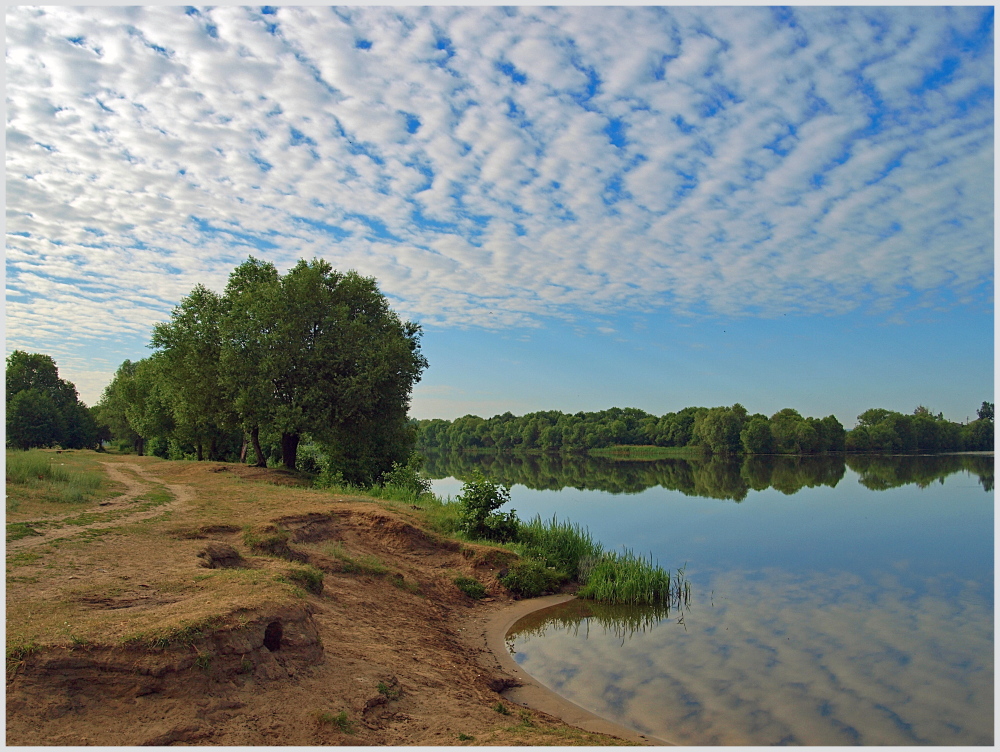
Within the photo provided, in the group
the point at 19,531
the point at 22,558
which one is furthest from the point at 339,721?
the point at 19,531

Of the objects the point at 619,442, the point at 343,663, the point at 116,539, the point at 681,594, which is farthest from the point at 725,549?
the point at 619,442

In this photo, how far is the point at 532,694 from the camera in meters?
9.62

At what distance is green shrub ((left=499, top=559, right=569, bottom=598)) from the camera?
15.1 m

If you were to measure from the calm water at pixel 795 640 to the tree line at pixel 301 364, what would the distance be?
11226 mm

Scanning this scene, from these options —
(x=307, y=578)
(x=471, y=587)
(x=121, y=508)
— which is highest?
(x=121, y=508)

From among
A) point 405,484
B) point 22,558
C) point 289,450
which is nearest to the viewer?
point 22,558

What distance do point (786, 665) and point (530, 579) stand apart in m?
6.11

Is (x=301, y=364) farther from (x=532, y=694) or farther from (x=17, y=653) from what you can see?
(x=17, y=653)

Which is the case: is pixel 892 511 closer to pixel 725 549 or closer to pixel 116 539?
pixel 725 549

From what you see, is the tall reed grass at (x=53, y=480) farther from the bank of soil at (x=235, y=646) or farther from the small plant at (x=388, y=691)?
the small plant at (x=388, y=691)

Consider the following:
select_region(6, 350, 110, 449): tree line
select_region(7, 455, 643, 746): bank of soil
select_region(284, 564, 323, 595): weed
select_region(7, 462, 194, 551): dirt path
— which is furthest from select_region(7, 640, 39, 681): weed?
select_region(6, 350, 110, 449): tree line

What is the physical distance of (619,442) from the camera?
122m

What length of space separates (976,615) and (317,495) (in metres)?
18.1

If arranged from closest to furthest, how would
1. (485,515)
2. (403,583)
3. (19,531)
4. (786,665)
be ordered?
Result: (19,531) → (786,665) → (403,583) → (485,515)
